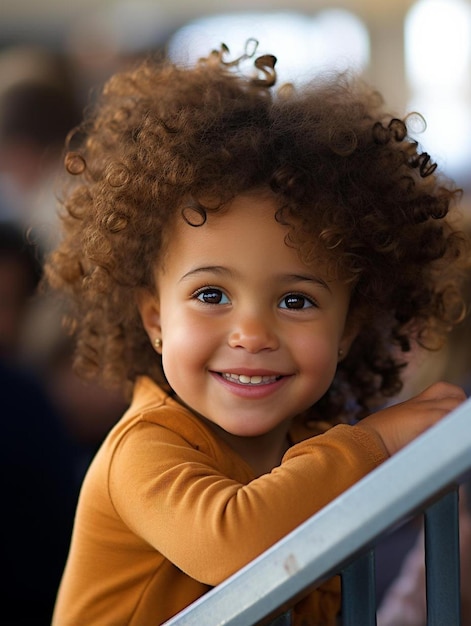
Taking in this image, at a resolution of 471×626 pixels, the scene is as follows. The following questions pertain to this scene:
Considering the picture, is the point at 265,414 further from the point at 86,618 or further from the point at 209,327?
the point at 86,618

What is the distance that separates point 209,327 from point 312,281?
0.43 ft

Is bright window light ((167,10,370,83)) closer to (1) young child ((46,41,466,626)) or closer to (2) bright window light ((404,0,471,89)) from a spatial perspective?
(2) bright window light ((404,0,471,89))

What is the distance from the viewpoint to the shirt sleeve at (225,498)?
101cm

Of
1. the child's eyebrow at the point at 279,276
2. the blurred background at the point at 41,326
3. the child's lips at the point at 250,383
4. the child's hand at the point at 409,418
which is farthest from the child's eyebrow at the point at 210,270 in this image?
the blurred background at the point at 41,326

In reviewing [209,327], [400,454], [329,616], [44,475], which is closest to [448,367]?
[44,475]

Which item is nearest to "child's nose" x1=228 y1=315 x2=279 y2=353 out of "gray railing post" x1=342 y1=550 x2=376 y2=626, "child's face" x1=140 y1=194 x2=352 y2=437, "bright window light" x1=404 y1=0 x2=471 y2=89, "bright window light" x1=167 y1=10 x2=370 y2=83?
"child's face" x1=140 y1=194 x2=352 y2=437

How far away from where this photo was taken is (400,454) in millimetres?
756

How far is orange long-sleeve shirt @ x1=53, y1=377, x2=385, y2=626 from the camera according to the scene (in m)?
1.02

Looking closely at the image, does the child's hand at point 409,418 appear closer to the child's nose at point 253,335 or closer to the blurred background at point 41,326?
the child's nose at point 253,335

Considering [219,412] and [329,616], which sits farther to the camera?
[329,616]

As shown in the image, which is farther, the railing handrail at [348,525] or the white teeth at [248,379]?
the white teeth at [248,379]

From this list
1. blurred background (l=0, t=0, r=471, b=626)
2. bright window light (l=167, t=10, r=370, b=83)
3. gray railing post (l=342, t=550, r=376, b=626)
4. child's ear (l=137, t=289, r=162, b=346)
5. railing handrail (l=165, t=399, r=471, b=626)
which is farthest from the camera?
bright window light (l=167, t=10, r=370, b=83)

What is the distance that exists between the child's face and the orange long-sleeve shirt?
0.07 metres

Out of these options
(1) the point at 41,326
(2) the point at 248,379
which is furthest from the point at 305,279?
(1) the point at 41,326
